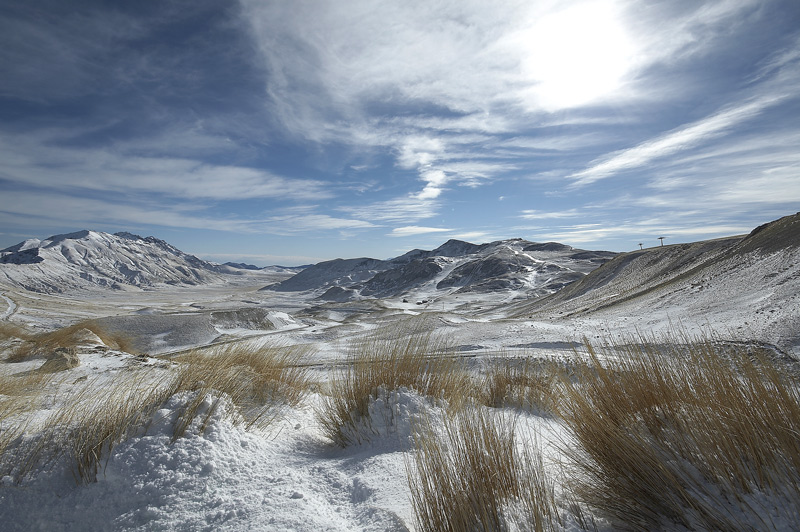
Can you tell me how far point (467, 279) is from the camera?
74812 mm

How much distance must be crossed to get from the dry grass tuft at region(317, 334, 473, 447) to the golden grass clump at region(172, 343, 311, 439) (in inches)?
24.7

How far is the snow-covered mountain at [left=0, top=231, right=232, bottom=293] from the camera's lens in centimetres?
11825

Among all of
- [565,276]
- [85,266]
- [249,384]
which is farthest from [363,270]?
[249,384]

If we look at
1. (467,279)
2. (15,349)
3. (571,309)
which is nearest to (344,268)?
(467,279)

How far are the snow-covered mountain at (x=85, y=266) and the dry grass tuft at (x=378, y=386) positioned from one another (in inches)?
5730

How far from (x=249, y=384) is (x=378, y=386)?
1359mm

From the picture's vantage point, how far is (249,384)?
12.8ft

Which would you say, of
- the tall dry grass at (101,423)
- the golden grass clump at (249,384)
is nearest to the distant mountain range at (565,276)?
the golden grass clump at (249,384)

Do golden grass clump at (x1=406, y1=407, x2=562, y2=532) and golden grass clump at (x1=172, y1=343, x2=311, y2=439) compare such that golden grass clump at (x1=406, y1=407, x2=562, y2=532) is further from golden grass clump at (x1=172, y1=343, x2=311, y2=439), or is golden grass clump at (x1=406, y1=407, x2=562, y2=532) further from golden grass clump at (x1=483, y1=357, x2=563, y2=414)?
golden grass clump at (x1=483, y1=357, x2=563, y2=414)

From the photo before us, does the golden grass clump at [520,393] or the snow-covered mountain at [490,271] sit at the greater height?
the snow-covered mountain at [490,271]

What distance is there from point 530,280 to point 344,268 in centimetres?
11143

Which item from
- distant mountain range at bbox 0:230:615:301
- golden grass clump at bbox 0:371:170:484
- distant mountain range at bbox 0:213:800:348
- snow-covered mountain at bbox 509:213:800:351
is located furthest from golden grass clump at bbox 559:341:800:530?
distant mountain range at bbox 0:230:615:301

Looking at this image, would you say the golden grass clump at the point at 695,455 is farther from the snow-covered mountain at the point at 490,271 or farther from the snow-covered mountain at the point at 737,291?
the snow-covered mountain at the point at 490,271

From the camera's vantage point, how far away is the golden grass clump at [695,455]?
1542mm
